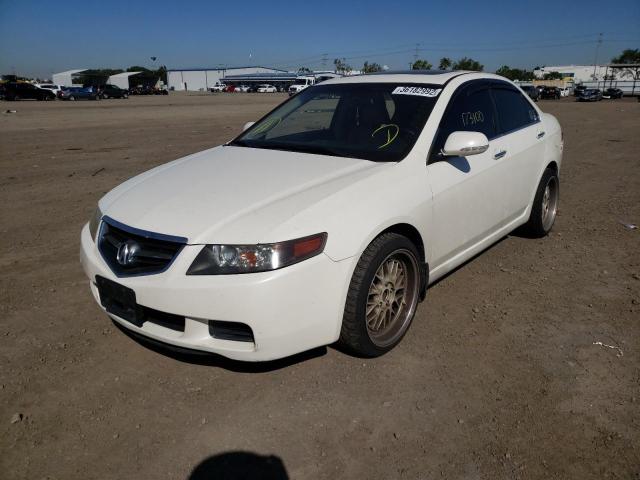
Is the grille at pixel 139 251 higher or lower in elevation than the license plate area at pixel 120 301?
higher

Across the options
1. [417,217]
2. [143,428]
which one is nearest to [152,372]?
[143,428]

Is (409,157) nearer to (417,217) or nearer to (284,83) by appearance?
(417,217)

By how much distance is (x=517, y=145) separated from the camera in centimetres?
413

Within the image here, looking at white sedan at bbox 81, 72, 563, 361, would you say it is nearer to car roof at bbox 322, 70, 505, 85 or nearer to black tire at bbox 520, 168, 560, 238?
car roof at bbox 322, 70, 505, 85

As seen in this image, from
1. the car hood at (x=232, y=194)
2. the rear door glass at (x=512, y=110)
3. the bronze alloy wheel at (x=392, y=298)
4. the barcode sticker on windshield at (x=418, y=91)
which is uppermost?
the barcode sticker on windshield at (x=418, y=91)

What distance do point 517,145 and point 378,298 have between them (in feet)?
A: 6.99

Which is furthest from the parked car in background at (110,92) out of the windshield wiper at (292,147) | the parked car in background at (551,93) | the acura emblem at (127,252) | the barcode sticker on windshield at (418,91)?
the acura emblem at (127,252)

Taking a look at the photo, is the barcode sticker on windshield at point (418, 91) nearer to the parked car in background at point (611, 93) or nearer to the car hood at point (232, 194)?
the car hood at point (232, 194)

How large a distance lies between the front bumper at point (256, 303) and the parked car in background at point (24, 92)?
1818 inches

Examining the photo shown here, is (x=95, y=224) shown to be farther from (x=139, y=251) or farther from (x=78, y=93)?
(x=78, y=93)

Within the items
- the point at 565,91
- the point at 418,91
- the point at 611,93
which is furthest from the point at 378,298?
the point at 565,91

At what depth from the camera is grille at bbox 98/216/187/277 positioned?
2.47m

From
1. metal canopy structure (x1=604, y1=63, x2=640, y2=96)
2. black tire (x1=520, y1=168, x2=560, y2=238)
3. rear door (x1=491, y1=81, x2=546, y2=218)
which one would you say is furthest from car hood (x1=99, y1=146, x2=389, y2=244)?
metal canopy structure (x1=604, y1=63, x2=640, y2=96)

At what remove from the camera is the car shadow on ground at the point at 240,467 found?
2125mm
